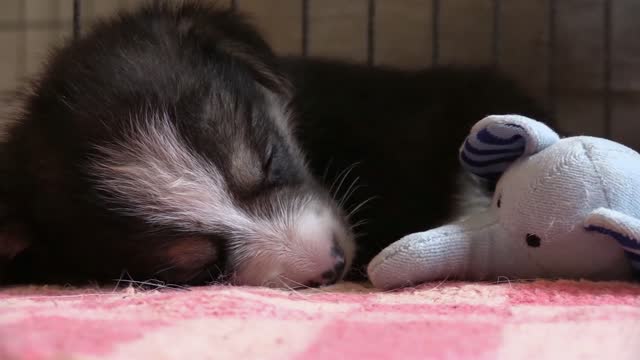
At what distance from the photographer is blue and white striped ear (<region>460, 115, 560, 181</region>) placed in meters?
1.12

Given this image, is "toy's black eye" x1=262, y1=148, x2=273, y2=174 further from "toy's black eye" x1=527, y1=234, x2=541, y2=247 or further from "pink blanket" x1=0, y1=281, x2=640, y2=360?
"toy's black eye" x1=527, y1=234, x2=541, y2=247

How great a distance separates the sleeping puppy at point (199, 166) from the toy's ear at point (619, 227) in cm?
40

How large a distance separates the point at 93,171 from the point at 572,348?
81 cm

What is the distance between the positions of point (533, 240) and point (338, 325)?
1.31 feet

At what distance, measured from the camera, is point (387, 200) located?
156cm

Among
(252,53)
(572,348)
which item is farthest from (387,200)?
(572,348)

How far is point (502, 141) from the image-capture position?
1155 millimetres

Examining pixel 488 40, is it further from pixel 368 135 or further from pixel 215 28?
pixel 215 28

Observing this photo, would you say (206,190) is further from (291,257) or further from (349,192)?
(349,192)

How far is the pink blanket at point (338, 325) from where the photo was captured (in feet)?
2.27

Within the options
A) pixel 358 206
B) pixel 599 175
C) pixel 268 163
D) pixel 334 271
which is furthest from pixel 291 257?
pixel 599 175

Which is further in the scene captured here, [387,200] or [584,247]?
[387,200]

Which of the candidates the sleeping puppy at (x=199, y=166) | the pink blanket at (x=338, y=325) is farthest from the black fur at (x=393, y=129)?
the pink blanket at (x=338, y=325)

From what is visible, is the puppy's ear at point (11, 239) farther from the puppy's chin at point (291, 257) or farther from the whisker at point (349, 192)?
the whisker at point (349, 192)
